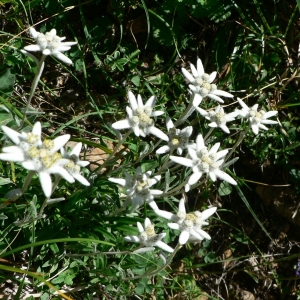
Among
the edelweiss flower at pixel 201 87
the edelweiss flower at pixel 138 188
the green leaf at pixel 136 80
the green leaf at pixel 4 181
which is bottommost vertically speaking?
the edelweiss flower at pixel 138 188

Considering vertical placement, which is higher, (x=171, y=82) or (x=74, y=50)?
(x=74, y=50)

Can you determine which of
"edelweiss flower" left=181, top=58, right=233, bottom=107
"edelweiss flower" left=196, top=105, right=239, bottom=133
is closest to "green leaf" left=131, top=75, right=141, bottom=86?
"edelweiss flower" left=181, top=58, right=233, bottom=107

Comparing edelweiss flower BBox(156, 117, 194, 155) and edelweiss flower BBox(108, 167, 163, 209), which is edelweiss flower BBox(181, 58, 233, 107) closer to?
edelweiss flower BBox(156, 117, 194, 155)

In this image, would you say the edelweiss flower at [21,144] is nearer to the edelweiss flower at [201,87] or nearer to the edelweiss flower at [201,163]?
the edelweiss flower at [201,163]

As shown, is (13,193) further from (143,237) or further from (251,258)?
(251,258)

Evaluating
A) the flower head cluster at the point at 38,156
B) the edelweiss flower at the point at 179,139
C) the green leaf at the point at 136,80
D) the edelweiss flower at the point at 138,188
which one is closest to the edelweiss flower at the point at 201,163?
the edelweiss flower at the point at 179,139

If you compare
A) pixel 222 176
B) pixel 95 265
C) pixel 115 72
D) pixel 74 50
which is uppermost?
pixel 74 50

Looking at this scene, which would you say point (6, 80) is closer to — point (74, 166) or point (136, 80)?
point (74, 166)

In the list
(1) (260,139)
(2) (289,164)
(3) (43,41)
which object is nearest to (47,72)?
(3) (43,41)

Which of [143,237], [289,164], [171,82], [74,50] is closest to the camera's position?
[143,237]
